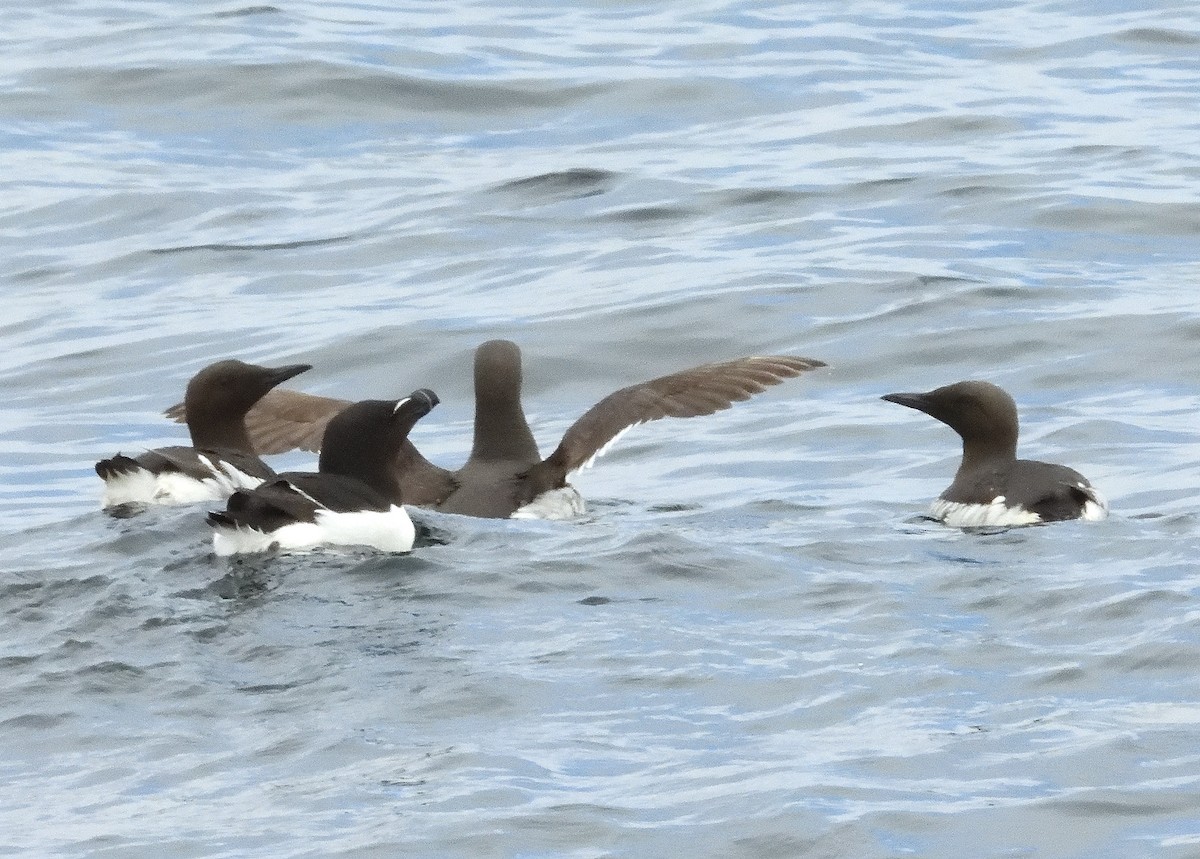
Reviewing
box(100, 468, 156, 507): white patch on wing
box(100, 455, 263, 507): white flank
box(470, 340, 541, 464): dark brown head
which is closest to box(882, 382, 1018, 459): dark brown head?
box(470, 340, 541, 464): dark brown head

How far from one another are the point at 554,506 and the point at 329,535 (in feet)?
5.54

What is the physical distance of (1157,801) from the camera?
584cm

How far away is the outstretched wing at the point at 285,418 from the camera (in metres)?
11.2

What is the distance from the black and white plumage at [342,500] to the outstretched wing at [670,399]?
3.38 ft

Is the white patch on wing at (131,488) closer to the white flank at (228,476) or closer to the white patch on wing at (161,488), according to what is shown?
the white patch on wing at (161,488)

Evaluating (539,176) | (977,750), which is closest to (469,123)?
(539,176)

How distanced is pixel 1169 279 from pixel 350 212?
629cm

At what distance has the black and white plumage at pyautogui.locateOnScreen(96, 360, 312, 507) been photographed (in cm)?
970

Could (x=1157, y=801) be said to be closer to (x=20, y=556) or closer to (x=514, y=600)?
(x=514, y=600)

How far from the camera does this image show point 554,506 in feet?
32.3

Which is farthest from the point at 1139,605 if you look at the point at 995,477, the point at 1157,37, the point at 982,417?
the point at 1157,37

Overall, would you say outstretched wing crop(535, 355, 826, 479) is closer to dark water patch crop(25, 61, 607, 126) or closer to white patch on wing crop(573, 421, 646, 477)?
white patch on wing crop(573, 421, 646, 477)

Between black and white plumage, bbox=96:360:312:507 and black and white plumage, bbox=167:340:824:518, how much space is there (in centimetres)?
55

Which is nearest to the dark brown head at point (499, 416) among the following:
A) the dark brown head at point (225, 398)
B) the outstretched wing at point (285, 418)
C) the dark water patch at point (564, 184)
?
the dark brown head at point (225, 398)
